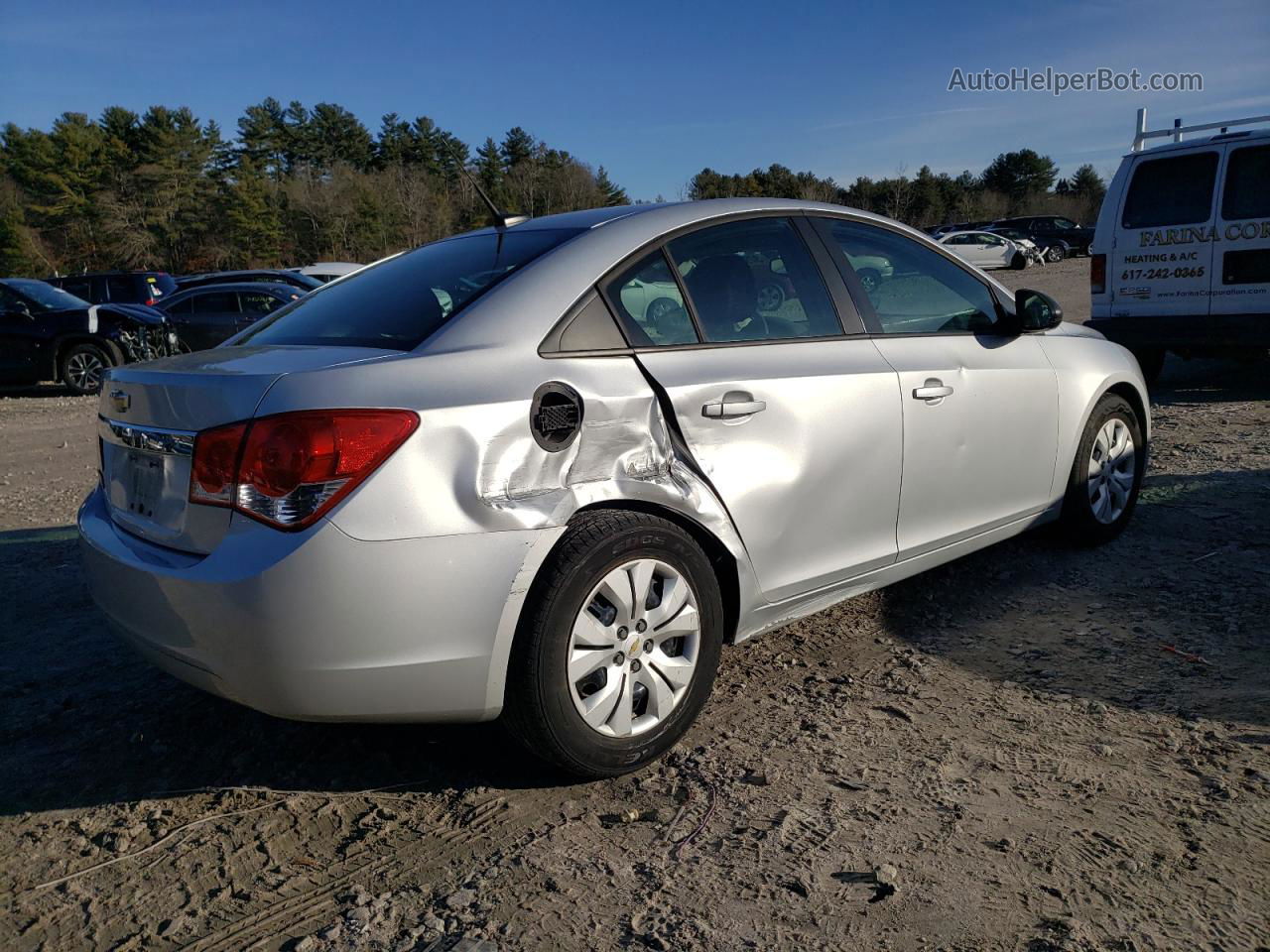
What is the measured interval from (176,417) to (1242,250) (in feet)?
28.0

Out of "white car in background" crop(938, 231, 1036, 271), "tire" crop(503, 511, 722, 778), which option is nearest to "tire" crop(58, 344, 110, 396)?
"tire" crop(503, 511, 722, 778)

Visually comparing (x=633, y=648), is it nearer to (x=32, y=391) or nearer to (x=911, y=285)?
(x=911, y=285)

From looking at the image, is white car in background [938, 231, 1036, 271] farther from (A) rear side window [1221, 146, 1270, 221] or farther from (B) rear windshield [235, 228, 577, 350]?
(B) rear windshield [235, 228, 577, 350]

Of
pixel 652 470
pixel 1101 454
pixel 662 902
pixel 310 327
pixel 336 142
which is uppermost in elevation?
pixel 336 142

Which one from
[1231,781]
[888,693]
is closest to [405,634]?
[888,693]

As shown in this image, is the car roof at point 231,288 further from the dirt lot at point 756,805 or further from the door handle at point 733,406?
the door handle at point 733,406

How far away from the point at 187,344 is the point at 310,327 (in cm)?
1375

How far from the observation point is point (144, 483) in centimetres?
283

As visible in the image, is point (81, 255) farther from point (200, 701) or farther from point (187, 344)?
point (200, 701)

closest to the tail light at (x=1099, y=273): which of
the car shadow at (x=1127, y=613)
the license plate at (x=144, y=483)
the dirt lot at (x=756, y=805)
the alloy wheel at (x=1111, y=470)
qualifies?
the car shadow at (x=1127, y=613)

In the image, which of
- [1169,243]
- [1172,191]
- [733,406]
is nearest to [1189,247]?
[1169,243]

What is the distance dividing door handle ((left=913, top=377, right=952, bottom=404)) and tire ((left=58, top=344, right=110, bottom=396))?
42.1ft

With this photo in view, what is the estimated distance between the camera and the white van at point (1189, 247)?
8320mm

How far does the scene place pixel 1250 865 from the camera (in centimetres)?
240
